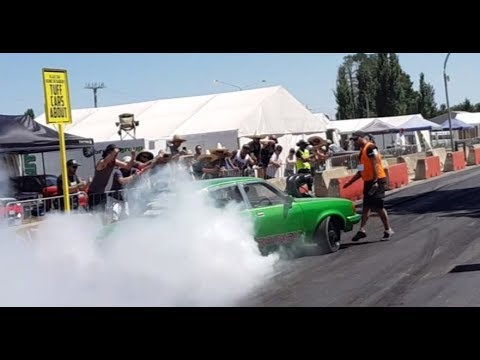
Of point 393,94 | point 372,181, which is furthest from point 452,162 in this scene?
point 393,94

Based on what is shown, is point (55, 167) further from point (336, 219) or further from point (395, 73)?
point (395, 73)

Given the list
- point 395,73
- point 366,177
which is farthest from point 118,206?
point 395,73

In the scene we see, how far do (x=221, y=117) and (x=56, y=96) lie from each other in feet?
60.3

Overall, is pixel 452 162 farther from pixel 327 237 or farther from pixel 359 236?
pixel 327 237

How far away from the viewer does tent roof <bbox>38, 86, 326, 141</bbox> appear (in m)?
25.4

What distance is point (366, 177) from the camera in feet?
32.0

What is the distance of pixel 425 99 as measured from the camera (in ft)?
227

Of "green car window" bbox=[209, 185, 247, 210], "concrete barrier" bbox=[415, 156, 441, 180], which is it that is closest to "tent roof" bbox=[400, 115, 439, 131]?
"concrete barrier" bbox=[415, 156, 441, 180]

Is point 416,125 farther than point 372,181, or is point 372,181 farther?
point 416,125

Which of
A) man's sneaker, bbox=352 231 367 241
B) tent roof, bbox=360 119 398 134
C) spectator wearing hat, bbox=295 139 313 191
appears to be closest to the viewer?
man's sneaker, bbox=352 231 367 241

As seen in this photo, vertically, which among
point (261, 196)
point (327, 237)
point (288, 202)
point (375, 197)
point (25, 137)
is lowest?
point (327, 237)

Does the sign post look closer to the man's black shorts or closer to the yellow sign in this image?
the yellow sign

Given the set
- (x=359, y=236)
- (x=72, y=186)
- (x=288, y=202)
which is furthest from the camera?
(x=72, y=186)
